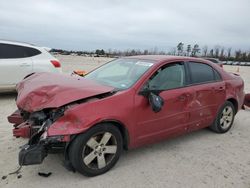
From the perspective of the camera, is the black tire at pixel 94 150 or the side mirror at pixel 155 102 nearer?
the black tire at pixel 94 150

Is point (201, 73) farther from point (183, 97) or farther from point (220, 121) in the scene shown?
point (220, 121)

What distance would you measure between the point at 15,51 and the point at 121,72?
13.8 feet

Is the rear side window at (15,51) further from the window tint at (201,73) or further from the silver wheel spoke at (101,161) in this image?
the silver wheel spoke at (101,161)

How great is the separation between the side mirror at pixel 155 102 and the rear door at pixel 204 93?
914mm

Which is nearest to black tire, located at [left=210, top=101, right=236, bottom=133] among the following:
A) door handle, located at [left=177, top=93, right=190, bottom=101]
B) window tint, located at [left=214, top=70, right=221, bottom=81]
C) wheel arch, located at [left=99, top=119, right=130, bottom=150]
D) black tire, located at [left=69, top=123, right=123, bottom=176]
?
window tint, located at [left=214, top=70, right=221, bottom=81]

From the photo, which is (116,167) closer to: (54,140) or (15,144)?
(54,140)

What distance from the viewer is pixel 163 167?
11.7 ft

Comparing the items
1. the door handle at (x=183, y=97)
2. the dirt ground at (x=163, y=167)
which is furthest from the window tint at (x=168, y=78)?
the dirt ground at (x=163, y=167)

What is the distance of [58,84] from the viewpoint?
340 centimetres

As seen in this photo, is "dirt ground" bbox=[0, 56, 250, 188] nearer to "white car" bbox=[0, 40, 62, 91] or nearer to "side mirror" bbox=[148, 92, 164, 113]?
"side mirror" bbox=[148, 92, 164, 113]

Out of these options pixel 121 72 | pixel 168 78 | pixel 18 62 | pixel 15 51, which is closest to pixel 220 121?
pixel 168 78

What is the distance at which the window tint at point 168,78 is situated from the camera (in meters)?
3.79

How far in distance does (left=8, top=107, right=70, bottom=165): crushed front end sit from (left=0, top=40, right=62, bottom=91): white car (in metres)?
3.91

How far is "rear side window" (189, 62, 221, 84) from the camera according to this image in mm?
4426
